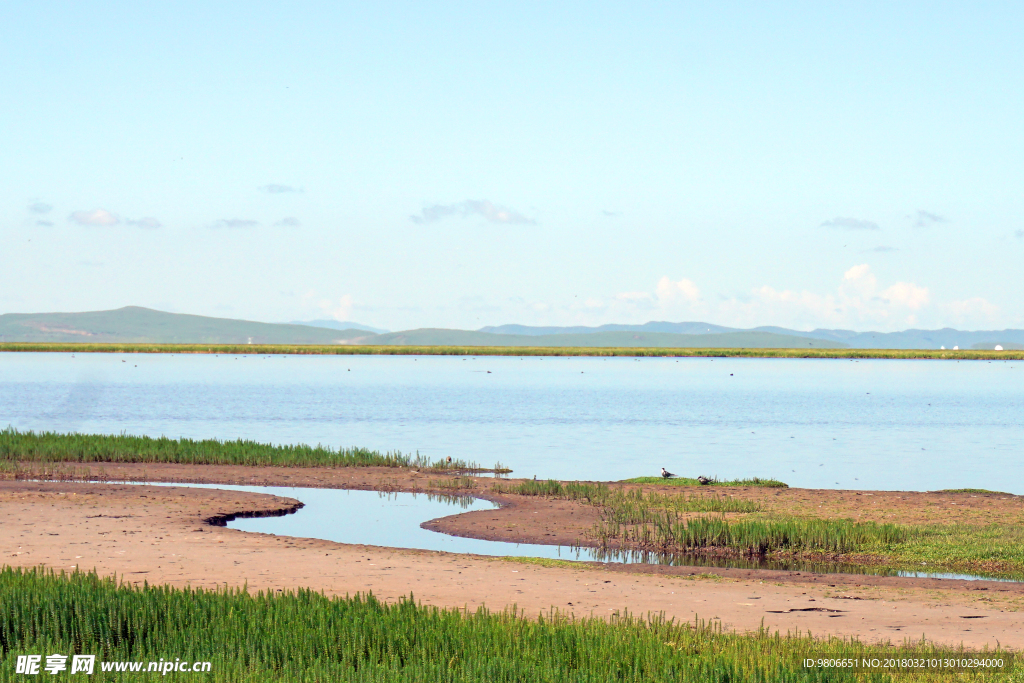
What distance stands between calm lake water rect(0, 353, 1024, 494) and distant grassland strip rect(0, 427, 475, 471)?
515 centimetres

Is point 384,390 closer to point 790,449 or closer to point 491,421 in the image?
point 491,421

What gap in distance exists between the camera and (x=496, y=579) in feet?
61.1

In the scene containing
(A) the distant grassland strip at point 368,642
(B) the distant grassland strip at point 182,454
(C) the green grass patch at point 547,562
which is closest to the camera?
(A) the distant grassland strip at point 368,642

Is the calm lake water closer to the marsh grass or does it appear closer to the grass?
the grass

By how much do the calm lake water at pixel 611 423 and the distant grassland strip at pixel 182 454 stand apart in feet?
16.9

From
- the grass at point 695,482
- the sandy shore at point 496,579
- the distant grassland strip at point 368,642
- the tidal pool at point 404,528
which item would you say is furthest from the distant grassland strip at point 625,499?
the distant grassland strip at point 368,642

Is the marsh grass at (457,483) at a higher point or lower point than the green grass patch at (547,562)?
lower

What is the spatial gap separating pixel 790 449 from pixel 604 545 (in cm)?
2863

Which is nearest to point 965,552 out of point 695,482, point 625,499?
point 625,499

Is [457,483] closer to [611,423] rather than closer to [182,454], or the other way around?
[182,454]

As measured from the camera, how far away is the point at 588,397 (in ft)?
309

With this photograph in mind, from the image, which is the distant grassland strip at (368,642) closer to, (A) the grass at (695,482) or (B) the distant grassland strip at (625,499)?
(B) the distant grassland strip at (625,499)

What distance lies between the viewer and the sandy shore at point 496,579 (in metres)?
15.7

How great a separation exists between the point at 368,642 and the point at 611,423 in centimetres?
5189
